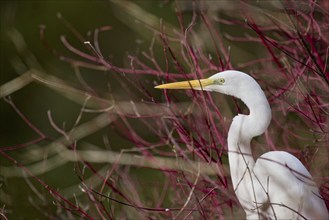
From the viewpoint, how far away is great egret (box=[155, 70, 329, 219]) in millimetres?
2156

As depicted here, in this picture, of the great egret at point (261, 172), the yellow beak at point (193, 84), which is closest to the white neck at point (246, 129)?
the great egret at point (261, 172)

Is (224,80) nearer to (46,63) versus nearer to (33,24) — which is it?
(46,63)

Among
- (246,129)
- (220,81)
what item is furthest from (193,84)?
(246,129)

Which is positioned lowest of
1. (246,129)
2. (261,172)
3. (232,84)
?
(261,172)

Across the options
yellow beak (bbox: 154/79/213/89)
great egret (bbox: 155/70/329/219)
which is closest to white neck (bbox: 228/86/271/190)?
great egret (bbox: 155/70/329/219)

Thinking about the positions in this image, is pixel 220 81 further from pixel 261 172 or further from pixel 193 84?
pixel 261 172

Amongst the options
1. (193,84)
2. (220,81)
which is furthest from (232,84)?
(193,84)

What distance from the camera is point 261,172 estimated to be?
86.7 inches

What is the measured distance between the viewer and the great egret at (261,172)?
216 cm

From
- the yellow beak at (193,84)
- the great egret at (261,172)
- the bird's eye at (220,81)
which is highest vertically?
the bird's eye at (220,81)

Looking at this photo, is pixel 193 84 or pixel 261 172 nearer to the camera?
pixel 261 172

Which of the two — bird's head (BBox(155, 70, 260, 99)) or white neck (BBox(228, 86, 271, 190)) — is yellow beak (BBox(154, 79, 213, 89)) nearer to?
bird's head (BBox(155, 70, 260, 99))

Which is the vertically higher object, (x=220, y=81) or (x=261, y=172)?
(x=220, y=81)

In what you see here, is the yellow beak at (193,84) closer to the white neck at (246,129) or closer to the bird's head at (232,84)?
the bird's head at (232,84)
